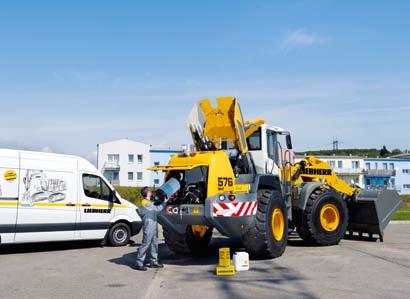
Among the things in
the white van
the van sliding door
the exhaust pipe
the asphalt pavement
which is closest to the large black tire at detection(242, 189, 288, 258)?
the asphalt pavement

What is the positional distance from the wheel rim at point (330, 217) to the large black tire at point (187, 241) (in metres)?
3.36

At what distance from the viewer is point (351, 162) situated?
91188mm

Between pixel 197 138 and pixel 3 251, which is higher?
pixel 197 138

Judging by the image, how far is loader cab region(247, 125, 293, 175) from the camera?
1244 centimetres

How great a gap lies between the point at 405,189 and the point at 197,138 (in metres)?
85.7

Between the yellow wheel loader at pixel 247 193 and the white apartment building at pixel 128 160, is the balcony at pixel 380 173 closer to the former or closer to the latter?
the white apartment building at pixel 128 160

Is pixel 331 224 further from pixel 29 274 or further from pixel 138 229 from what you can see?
pixel 29 274

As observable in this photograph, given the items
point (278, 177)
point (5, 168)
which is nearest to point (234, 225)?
point (278, 177)

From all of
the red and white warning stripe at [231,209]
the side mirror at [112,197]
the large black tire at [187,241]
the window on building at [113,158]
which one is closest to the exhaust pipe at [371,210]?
the large black tire at [187,241]

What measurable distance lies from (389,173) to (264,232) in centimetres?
8284

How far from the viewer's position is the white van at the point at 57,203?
40.2ft

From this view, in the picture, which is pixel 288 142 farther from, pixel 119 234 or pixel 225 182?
pixel 119 234

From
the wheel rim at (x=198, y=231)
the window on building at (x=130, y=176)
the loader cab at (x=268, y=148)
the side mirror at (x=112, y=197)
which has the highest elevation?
the window on building at (x=130, y=176)

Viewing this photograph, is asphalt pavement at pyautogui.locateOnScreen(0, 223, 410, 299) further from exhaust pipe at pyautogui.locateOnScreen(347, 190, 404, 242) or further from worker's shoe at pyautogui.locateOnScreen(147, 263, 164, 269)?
exhaust pipe at pyautogui.locateOnScreen(347, 190, 404, 242)
